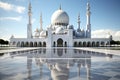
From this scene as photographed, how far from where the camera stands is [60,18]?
4188 centimetres

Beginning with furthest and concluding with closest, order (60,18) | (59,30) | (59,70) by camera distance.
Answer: (60,18), (59,30), (59,70)

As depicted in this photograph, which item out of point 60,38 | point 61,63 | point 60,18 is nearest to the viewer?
point 61,63

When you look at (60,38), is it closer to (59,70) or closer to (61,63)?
(61,63)

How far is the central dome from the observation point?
4182 centimetres

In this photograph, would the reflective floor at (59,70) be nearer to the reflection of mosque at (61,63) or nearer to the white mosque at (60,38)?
the reflection of mosque at (61,63)

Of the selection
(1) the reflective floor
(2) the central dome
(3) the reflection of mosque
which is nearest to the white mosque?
(2) the central dome

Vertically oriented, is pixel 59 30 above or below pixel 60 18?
below

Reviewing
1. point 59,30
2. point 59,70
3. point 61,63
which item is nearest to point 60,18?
point 59,30

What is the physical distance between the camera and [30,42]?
124 ft

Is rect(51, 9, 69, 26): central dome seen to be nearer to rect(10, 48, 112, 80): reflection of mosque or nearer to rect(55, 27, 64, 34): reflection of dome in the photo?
rect(55, 27, 64, 34): reflection of dome

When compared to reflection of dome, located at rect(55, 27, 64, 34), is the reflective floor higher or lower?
lower

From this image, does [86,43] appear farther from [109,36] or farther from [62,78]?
[62,78]

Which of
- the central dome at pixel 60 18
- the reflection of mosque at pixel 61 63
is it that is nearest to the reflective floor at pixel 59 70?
the reflection of mosque at pixel 61 63

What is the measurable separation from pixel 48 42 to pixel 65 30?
555 centimetres
